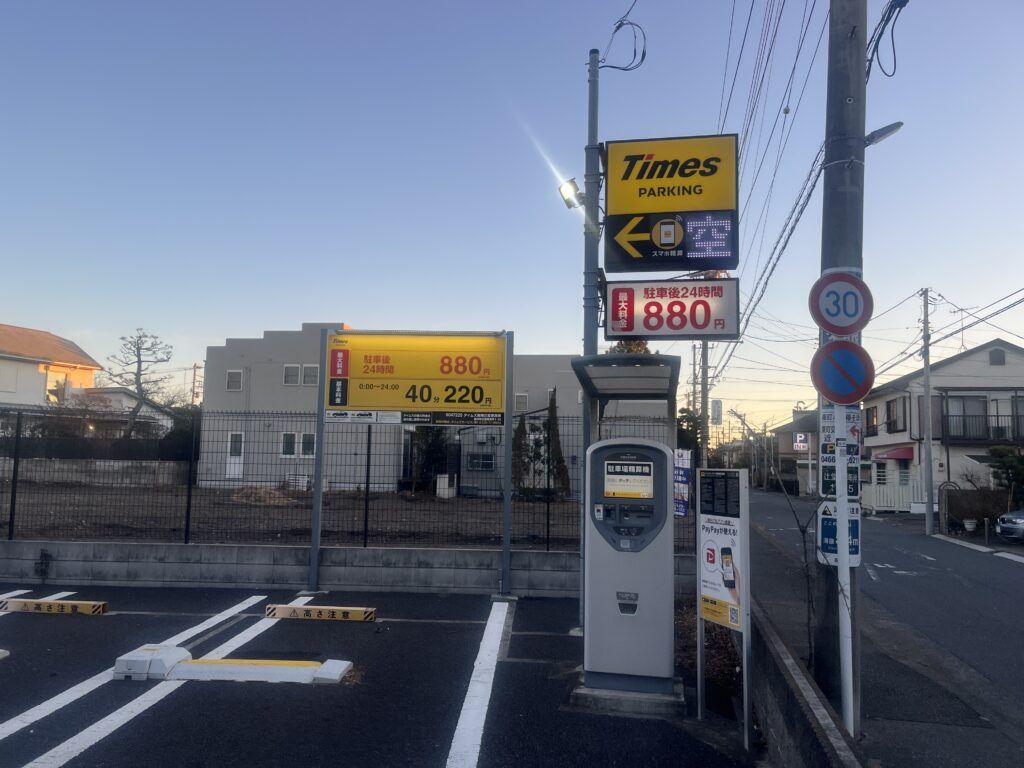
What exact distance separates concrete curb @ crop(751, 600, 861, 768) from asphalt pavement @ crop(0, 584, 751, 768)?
1.28ft

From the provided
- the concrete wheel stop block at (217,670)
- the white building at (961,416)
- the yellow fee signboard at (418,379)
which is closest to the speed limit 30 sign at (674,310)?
the yellow fee signboard at (418,379)

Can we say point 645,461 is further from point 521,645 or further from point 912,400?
point 912,400

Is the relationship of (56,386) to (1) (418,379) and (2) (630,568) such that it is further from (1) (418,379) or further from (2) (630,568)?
(2) (630,568)

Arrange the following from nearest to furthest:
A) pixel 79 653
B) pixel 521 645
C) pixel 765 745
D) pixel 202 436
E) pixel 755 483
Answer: pixel 765 745
pixel 79 653
pixel 521 645
pixel 202 436
pixel 755 483

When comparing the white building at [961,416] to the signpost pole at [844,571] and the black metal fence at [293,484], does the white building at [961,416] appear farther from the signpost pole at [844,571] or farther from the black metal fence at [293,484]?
the signpost pole at [844,571]

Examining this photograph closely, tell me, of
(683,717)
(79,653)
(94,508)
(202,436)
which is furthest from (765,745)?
(94,508)

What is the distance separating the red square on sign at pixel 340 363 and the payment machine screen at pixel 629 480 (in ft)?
17.2

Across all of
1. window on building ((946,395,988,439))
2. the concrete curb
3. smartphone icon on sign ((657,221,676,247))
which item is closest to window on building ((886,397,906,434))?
window on building ((946,395,988,439))

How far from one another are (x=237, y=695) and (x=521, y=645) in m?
Result: 2.92

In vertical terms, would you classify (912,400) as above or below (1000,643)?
above

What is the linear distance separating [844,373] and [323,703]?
4648 millimetres

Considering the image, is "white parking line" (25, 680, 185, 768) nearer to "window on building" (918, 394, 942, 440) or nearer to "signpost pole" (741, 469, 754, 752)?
"signpost pole" (741, 469, 754, 752)

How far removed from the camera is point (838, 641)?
5.55 m

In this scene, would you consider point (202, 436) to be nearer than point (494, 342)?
No
